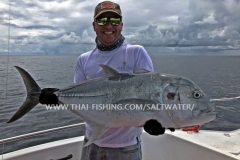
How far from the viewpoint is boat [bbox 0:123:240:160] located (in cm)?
373

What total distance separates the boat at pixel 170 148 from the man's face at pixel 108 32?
1.78 meters

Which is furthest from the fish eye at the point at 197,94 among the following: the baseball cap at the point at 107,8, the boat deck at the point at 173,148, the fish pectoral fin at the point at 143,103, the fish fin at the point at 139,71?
the boat deck at the point at 173,148

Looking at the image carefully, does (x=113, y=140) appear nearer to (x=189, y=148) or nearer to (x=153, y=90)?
(x=153, y=90)

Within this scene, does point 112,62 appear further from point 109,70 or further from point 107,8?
point 107,8

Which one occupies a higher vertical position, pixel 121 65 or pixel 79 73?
pixel 121 65

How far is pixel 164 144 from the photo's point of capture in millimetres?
4453

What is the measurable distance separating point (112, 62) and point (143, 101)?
68 cm

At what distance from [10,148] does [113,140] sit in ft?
22.7

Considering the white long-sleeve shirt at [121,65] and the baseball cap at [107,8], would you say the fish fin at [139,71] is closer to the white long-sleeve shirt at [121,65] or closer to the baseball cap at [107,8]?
the white long-sleeve shirt at [121,65]

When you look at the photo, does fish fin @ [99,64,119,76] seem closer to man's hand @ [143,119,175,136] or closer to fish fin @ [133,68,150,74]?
fish fin @ [133,68,150,74]

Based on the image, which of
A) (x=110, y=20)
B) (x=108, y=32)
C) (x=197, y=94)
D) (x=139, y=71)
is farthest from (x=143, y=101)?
(x=110, y=20)

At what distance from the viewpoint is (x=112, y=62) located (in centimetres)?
253

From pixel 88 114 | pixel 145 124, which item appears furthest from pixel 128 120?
pixel 88 114

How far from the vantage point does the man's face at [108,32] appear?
256cm
